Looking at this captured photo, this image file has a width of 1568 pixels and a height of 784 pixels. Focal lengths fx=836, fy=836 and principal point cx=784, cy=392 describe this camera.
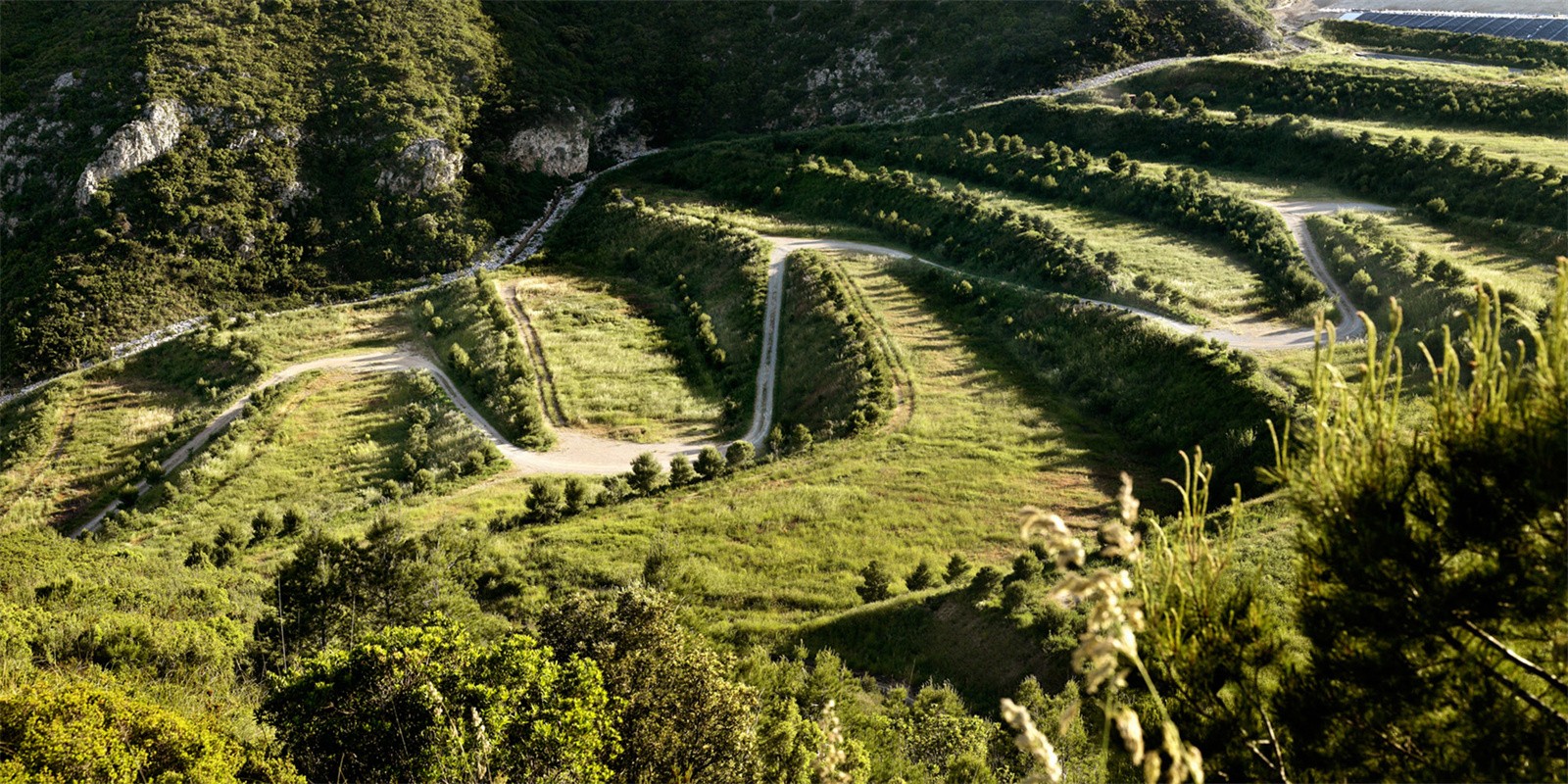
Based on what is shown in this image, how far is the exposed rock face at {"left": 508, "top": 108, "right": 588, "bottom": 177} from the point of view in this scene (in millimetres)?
89250

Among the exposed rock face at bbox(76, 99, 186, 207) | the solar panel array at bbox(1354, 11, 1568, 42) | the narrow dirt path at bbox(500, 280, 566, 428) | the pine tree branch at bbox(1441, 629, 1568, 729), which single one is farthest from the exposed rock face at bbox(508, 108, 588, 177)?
the solar panel array at bbox(1354, 11, 1568, 42)

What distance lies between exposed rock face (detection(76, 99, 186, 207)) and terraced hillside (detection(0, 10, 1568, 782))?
97 centimetres

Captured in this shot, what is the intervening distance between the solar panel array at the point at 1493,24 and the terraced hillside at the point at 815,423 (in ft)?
38.2

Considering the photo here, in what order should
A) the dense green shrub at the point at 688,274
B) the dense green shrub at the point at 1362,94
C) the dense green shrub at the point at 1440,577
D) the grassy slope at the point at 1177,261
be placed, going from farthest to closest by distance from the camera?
1. the dense green shrub at the point at 1362,94
2. the dense green shrub at the point at 688,274
3. the grassy slope at the point at 1177,261
4. the dense green shrub at the point at 1440,577

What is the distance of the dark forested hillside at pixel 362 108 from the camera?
68.5 metres

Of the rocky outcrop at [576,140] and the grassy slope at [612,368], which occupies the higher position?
the rocky outcrop at [576,140]

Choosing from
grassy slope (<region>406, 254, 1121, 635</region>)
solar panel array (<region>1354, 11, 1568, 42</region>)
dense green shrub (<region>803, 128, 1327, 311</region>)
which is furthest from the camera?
solar panel array (<region>1354, 11, 1568, 42</region>)

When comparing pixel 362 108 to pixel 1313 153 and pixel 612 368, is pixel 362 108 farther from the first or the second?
pixel 1313 153

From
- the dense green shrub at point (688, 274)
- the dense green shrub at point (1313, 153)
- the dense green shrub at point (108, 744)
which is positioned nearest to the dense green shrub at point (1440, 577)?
the dense green shrub at point (108, 744)

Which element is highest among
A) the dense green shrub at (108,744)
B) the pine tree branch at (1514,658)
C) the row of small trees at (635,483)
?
the pine tree branch at (1514,658)

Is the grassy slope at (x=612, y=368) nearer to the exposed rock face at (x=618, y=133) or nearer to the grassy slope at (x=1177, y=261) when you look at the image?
the grassy slope at (x=1177, y=261)

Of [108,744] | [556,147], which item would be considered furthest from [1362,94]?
[108,744]

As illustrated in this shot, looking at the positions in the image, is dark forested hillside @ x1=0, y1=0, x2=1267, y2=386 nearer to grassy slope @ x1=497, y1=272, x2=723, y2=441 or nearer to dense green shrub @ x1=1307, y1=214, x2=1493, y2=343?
grassy slope @ x1=497, y1=272, x2=723, y2=441

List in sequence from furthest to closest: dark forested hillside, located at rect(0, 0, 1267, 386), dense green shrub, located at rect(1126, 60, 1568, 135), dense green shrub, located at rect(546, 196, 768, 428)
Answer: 1. dark forested hillside, located at rect(0, 0, 1267, 386)
2. dense green shrub, located at rect(1126, 60, 1568, 135)
3. dense green shrub, located at rect(546, 196, 768, 428)
